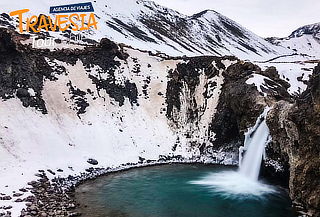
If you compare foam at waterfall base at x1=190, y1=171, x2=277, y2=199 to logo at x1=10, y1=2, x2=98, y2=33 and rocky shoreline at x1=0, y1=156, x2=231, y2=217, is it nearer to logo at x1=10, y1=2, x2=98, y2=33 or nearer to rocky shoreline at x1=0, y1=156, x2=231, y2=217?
rocky shoreline at x1=0, y1=156, x2=231, y2=217

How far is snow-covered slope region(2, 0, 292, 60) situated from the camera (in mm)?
112625

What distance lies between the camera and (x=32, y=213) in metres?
25.5

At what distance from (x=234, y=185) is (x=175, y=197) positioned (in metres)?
7.75

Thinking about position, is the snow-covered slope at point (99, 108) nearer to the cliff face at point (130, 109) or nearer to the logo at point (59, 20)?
the cliff face at point (130, 109)

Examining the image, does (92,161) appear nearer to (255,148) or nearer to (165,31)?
(255,148)

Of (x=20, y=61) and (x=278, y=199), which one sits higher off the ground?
(x=20, y=61)

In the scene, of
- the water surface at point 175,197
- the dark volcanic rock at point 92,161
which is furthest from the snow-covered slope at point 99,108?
the water surface at point 175,197

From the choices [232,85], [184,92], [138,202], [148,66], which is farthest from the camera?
[148,66]

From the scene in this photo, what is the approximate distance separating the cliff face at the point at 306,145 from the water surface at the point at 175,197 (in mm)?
2496

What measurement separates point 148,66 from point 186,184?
32.0m

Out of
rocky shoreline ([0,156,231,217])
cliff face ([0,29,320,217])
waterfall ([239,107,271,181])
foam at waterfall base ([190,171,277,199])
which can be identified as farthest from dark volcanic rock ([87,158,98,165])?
waterfall ([239,107,271,181])

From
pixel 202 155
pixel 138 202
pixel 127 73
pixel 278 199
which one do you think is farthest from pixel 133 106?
pixel 278 199

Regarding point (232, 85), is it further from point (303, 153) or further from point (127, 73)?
point (303, 153)

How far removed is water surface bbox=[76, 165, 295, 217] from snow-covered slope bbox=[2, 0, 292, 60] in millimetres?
60259
